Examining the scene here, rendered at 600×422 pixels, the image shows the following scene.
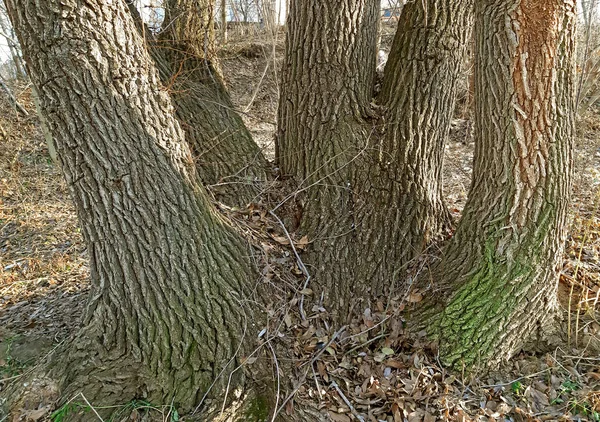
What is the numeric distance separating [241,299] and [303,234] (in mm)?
733

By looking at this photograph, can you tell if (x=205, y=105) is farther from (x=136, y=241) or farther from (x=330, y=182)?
(x=136, y=241)

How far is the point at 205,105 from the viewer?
3.34m

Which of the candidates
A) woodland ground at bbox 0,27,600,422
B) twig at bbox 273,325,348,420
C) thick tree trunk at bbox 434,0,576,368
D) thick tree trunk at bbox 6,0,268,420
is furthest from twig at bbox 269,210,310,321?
thick tree trunk at bbox 434,0,576,368

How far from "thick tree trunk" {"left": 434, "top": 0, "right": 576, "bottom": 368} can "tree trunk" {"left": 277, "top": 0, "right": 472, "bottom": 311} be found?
45 cm

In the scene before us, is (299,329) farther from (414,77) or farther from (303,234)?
(414,77)

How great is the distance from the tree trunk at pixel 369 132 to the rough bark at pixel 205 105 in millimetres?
580

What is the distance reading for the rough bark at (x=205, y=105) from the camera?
3.16 metres

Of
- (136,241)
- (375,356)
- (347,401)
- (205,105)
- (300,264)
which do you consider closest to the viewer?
(136,241)

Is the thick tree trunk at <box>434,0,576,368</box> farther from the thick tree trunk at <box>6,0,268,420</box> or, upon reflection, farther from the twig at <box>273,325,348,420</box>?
the thick tree trunk at <box>6,0,268,420</box>

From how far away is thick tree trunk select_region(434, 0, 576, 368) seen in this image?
218 cm

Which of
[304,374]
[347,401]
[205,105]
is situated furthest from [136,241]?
[347,401]

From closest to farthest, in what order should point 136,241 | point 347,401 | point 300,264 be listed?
point 136,241
point 347,401
point 300,264

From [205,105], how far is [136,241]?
1479mm

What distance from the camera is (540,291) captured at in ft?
8.07
